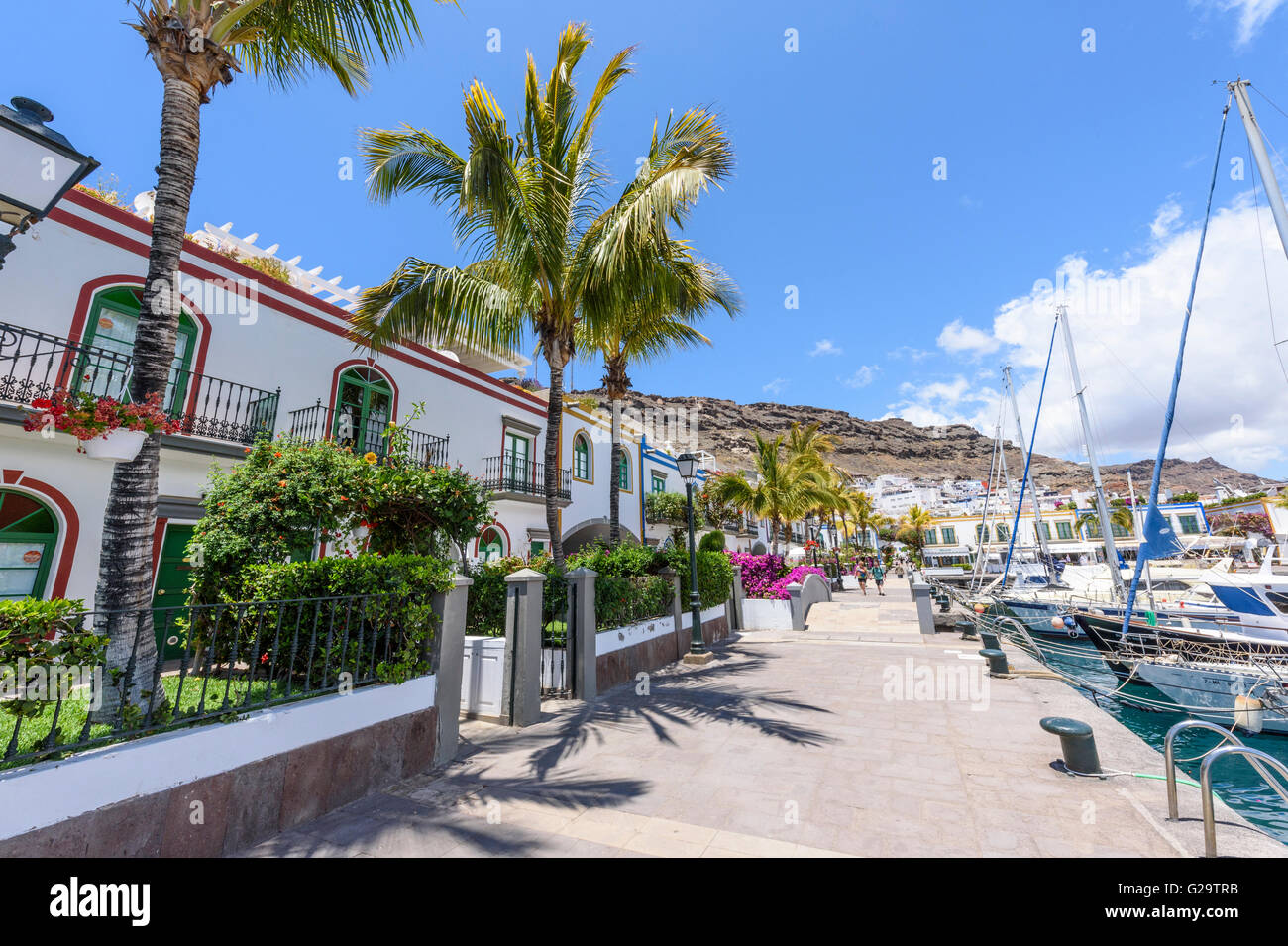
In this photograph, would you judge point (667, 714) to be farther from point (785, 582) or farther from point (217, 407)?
point (785, 582)

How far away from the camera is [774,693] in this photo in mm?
8234

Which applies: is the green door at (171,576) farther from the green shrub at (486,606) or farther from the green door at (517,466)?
the green door at (517,466)

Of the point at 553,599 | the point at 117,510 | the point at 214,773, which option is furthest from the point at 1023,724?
the point at 117,510

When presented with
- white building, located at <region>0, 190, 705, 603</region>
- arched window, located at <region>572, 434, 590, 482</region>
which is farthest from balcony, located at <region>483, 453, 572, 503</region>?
arched window, located at <region>572, 434, 590, 482</region>

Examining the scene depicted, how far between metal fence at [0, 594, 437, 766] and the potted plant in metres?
1.08

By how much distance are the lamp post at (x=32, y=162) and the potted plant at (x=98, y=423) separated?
84 centimetres

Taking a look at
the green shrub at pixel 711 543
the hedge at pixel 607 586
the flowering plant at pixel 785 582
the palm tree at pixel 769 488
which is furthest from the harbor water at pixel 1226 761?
the palm tree at pixel 769 488

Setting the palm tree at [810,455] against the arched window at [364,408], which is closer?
the arched window at [364,408]

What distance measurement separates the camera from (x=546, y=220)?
8.13 meters

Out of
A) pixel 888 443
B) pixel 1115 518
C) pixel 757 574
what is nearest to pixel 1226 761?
pixel 757 574

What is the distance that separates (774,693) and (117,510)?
8.06 metres

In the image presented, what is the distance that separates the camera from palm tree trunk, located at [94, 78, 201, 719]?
3.59 meters

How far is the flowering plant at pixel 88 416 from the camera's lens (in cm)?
323
